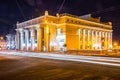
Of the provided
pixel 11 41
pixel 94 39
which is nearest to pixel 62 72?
pixel 94 39

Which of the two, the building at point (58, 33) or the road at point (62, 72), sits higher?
the building at point (58, 33)

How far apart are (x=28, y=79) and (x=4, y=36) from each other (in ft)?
333

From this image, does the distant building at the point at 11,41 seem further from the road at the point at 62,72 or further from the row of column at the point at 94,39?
the road at the point at 62,72

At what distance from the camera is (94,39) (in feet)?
262

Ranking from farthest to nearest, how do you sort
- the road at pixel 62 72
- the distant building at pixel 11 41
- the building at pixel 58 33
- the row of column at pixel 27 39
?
the distant building at pixel 11 41, the row of column at pixel 27 39, the building at pixel 58 33, the road at pixel 62 72

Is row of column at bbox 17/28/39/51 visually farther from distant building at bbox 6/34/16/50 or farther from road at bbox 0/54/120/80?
road at bbox 0/54/120/80

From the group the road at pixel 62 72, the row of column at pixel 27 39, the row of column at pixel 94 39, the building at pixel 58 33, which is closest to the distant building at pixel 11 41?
the row of column at pixel 27 39

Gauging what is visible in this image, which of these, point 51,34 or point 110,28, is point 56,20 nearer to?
point 51,34

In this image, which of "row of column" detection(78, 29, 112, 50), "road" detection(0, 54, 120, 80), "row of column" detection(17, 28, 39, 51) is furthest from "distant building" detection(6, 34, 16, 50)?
"road" detection(0, 54, 120, 80)

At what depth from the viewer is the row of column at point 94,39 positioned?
72.6 metres

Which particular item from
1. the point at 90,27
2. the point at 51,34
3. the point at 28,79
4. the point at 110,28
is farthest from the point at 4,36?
the point at 28,79

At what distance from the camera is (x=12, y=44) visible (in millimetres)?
97188

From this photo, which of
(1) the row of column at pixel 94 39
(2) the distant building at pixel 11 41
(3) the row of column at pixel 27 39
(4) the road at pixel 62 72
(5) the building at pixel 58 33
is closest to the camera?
(4) the road at pixel 62 72

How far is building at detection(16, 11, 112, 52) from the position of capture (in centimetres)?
6419
